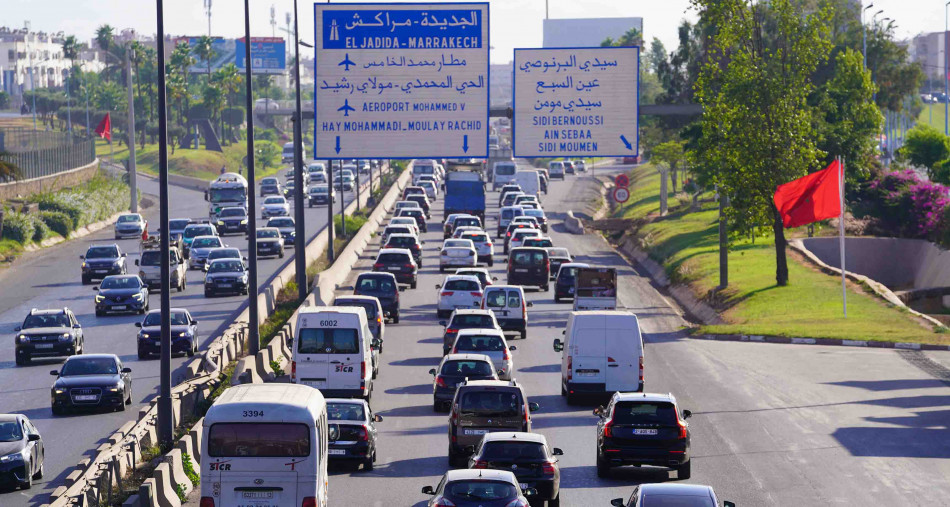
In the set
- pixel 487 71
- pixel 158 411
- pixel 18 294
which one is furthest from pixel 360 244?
pixel 158 411

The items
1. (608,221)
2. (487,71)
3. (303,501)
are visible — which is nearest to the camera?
(303,501)

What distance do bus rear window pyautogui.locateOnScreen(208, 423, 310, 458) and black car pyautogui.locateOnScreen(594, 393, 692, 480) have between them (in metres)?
6.56

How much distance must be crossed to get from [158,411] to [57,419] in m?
7.19

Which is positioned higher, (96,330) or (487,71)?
(487,71)

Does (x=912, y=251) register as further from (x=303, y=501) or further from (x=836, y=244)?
(x=303, y=501)

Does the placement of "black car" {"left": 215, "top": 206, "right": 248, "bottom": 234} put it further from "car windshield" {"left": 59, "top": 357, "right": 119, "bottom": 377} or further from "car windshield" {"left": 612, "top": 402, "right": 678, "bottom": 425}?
"car windshield" {"left": 612, "top": 402, "right": 678, "bottom": 425}

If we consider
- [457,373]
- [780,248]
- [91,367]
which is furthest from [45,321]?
[780,248]

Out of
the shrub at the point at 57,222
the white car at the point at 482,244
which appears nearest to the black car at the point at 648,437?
the white car at the point at 482,244

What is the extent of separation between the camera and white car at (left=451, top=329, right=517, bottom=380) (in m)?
33.0

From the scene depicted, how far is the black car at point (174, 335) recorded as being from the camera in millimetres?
39250

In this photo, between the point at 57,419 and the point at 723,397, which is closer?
the point at 57,419

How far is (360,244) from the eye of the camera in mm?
72812

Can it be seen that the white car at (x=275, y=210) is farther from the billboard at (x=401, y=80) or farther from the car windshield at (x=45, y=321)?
the billboard at (x=401, y=80)

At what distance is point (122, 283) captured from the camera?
5053 cm
